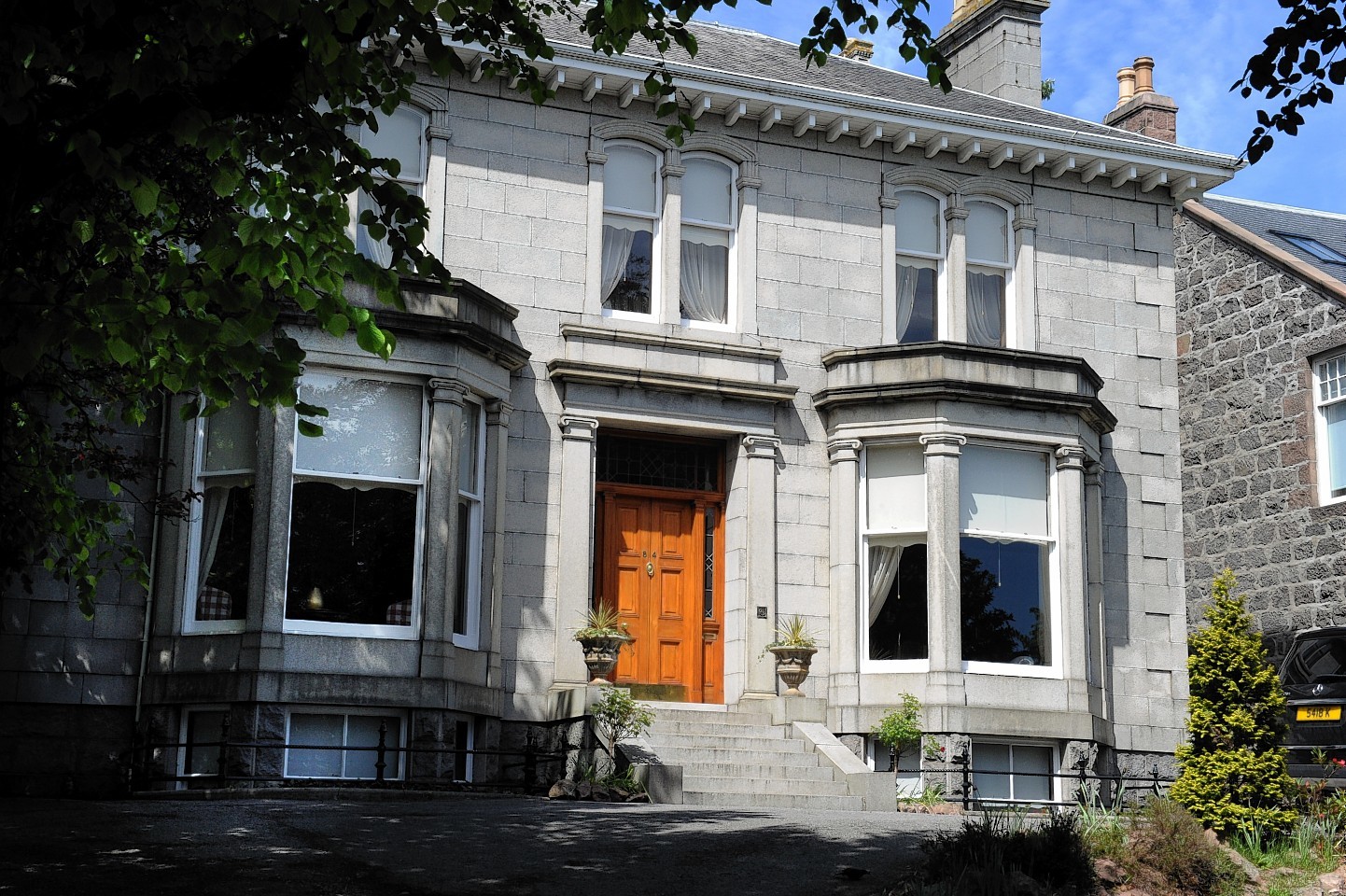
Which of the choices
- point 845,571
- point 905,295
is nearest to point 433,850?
point 845,571

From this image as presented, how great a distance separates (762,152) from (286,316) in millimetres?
6838

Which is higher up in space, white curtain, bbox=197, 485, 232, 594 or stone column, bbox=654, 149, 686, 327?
stone column, bbox=654, 149, 686, 327

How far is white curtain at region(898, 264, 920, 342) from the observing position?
21375 mm

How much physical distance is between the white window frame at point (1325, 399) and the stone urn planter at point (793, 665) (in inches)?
390

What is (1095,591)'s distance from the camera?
20688 millimetres

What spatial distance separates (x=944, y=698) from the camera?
62.8ft

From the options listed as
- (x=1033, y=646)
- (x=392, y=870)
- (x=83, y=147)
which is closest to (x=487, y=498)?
(x=1033, y=646)

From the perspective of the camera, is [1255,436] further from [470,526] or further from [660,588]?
[470,526]

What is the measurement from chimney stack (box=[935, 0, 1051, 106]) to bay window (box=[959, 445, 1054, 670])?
22.0 ft

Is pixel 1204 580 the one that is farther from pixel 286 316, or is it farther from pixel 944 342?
pixel 286 316

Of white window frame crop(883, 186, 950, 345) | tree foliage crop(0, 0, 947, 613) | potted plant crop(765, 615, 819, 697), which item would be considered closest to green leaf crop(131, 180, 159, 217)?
tree foliage crop(0, 0, 947, 613)

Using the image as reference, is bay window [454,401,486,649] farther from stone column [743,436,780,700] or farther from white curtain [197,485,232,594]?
stone column [743,436,780,700]

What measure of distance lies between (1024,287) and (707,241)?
440 centimetres

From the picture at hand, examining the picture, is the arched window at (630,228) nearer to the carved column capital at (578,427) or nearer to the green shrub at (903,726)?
the carved column capital at (578,427)
